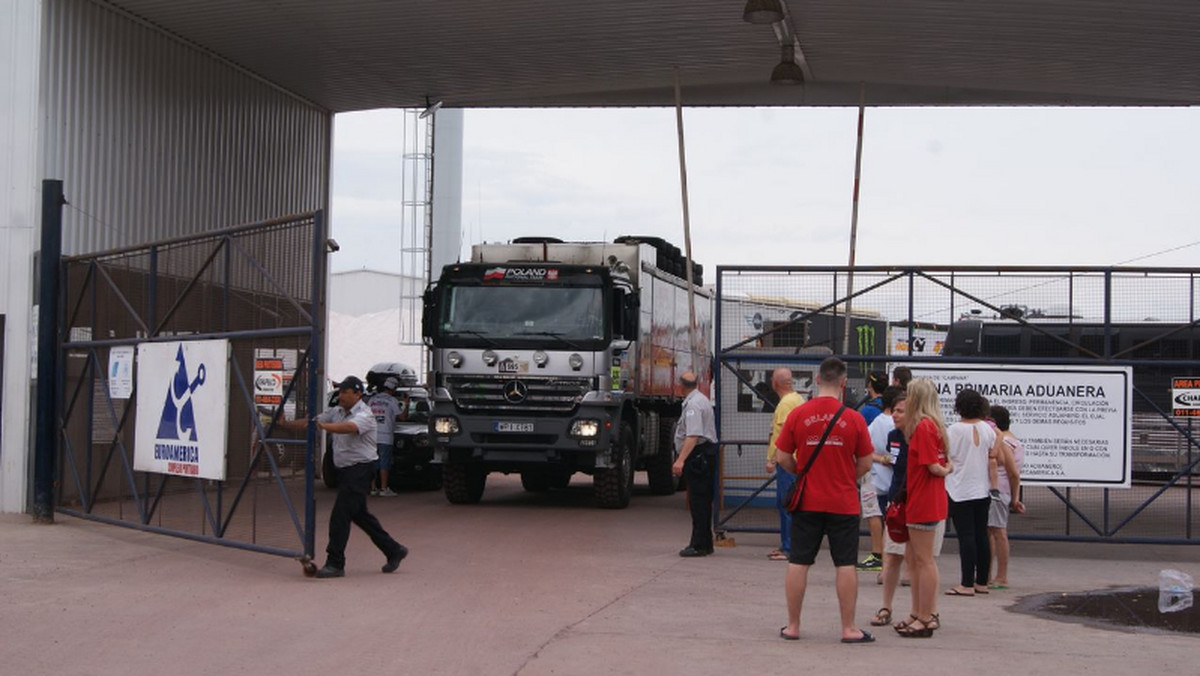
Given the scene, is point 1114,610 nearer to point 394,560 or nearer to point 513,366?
point 394,560

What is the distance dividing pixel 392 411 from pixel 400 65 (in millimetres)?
5663

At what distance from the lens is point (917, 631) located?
370 inches

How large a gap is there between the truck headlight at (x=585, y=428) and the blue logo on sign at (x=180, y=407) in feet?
19.0

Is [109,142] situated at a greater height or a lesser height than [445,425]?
greater

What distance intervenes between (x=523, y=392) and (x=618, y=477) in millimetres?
1888

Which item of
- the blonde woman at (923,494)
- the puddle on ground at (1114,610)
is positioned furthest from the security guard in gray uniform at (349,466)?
the puddle on ground at (1114,610)

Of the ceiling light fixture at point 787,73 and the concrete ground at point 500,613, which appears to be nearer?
the concrete ground at point 500,613

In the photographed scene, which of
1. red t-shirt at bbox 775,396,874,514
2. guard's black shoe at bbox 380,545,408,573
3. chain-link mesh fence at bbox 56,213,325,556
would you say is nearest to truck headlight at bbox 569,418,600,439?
chain-link mesh fence at bbox 56,213,325,556

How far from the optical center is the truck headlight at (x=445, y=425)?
1844cm

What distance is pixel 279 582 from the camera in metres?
11.8

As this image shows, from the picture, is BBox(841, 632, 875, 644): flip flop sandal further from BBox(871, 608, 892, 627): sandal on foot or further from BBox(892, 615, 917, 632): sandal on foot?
BBox(871, 608, 892, 627): sandal on foot

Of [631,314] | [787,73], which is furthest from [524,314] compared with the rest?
[787,73]

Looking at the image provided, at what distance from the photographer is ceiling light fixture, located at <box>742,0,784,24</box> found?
15961 millimetres

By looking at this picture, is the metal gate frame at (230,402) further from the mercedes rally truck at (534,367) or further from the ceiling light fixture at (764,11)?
the ceiling light fixture at (764,11)
